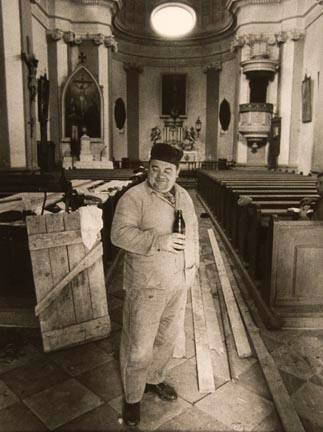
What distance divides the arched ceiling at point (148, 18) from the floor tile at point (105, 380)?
1738cm

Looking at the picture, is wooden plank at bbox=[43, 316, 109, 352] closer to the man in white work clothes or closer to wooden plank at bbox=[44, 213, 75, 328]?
wooden plank at bbox=[44, 213, 75, 328]

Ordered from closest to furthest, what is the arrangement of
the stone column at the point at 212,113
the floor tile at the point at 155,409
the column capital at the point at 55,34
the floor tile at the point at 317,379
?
the floor tile at the point at 155,409
the floor tile at the point at 317,379
the column capital at the point at 55,34
the stone column at the point at 212,113

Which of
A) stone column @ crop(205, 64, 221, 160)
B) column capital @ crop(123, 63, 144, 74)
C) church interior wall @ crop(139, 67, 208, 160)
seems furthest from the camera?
church interior wall @ crop(139, 67, 208, 160)

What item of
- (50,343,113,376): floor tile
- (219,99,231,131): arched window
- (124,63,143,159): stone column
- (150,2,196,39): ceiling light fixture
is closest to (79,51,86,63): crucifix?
(150,2,196,39): ceiling light fixture

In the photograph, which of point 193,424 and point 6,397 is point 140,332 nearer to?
point 193,424

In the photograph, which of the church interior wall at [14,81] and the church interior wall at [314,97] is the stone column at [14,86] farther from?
the church interior wall at [314,97]

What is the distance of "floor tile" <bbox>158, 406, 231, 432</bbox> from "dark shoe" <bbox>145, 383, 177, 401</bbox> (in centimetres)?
14

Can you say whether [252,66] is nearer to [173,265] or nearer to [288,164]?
[288,164]

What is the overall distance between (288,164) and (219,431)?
13.5m

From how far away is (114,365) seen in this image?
3.00 meters

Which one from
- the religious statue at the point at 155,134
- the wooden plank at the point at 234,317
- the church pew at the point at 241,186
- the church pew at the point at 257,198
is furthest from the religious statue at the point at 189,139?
the wooden plank at the point at 234,317

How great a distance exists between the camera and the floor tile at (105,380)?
2.67 metres

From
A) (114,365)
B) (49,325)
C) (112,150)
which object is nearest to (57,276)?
(49,325)

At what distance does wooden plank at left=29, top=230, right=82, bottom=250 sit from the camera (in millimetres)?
Answer: 3074
